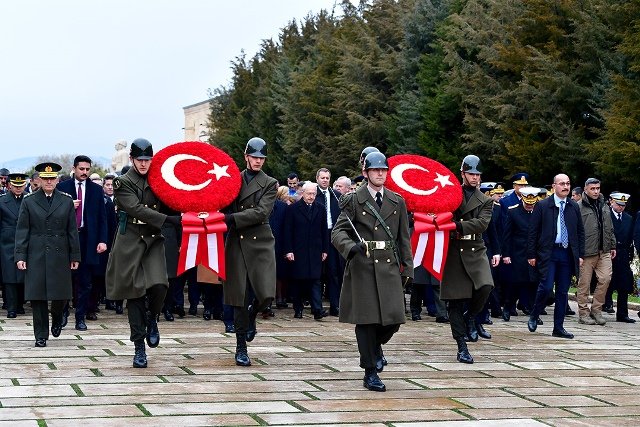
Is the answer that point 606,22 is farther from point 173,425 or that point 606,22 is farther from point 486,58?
point 173,425

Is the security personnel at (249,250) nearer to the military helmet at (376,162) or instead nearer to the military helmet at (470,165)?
the military helmet at (376,162)

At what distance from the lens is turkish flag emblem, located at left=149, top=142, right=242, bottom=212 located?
35.9 feet

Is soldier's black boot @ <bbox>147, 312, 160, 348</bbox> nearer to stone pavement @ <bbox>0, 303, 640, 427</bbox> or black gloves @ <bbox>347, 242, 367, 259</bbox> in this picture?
stone pavement @ <bbox>0, 303, 640, 427</bbox>

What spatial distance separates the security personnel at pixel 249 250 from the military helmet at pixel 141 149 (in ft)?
2.99

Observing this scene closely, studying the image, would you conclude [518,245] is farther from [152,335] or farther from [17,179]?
[152,335]

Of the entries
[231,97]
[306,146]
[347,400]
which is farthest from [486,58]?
[231,97]

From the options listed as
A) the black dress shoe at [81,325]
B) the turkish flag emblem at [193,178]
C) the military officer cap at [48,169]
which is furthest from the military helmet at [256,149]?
the black dress shoe at [81,325]

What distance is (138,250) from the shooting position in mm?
10844

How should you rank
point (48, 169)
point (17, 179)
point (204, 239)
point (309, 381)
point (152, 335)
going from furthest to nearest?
point (17, 179)
point (48, 169)
point (152, 335)
point (204, 239)
point (309, 381)

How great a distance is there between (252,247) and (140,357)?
145 cm

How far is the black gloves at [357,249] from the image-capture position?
32.4 feet

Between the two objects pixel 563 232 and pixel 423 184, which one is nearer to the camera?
pixel 423 184

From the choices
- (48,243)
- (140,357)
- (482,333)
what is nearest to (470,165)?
(482,333)

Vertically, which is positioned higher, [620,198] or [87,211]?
[620,198]
